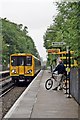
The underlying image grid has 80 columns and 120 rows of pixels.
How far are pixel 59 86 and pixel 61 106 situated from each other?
9.48 metres

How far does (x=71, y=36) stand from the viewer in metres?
14.4

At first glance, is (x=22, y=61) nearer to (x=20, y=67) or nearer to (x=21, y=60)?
(x=21, y=60)

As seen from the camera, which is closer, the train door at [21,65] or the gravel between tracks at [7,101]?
the gravel between tracks at [7,101]

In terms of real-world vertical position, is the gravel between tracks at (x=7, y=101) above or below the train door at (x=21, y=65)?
below

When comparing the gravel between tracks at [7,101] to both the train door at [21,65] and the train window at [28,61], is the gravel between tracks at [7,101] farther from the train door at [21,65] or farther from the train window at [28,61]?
the train window at [28,61]

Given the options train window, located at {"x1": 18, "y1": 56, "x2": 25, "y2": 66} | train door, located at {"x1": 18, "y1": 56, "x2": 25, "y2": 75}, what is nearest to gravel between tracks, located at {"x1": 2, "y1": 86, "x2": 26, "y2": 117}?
train door, located at {"x1": 18, "y1": 56, "x2": 25, "y2": 75}

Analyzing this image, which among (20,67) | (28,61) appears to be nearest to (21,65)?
(20,67)

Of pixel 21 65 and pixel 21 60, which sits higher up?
pixel 21 60

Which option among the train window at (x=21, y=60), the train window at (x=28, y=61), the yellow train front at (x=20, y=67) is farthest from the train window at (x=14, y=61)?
the train window at (x=28, y=61)

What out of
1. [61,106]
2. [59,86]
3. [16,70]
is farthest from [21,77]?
[61,106]

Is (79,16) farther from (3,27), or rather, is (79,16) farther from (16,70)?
(3,27)

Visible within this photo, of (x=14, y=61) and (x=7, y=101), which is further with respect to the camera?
(x=14, y=61)

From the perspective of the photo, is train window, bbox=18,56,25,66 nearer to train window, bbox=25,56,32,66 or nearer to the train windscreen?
the train windscreen

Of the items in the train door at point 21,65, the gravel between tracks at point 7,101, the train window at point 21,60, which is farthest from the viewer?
the train window at point 21,60
